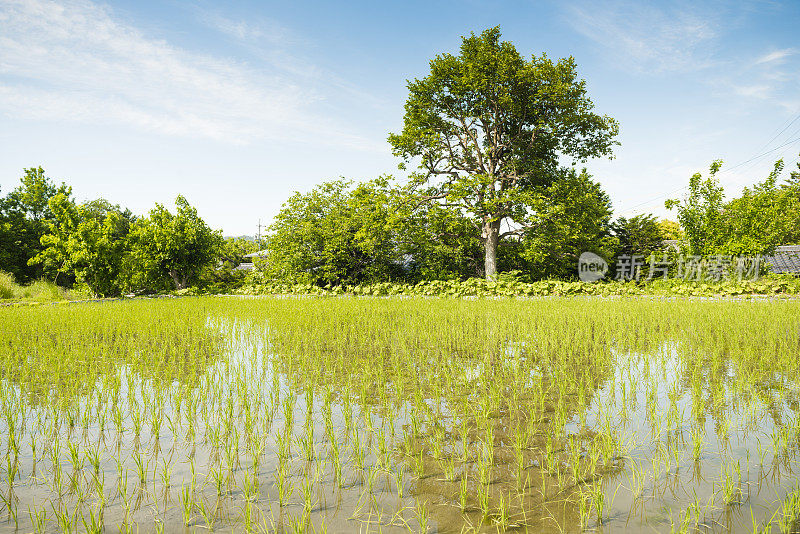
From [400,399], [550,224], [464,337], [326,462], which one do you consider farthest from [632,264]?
[326,462]

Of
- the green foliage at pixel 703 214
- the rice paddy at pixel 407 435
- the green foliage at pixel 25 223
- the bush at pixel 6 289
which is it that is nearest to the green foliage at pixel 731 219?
the green foliage at pixel 703 214

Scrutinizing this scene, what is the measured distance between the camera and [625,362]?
20.4 ft

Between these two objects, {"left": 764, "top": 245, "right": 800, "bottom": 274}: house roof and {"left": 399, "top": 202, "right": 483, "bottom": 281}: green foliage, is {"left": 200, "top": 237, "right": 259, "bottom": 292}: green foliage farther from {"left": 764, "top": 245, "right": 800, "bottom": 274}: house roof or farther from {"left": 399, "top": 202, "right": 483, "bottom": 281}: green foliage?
{"left": 764, "top": 245, "right": 800, "bottom": 274}: house roof

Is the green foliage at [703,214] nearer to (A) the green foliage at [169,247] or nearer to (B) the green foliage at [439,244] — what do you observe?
(B) the green foliage at [439,244]

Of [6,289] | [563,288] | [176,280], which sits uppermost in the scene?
[176,280]

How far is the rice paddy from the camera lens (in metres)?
2.59

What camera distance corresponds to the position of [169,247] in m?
21.4

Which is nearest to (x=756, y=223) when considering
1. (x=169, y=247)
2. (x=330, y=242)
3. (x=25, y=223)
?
(x=330, y=242)

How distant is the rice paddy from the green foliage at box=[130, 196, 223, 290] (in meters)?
14.5

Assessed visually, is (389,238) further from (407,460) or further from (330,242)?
(407,460)

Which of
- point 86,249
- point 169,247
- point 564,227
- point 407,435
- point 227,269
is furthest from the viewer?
point 227,269

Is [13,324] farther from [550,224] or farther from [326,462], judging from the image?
[550,224]

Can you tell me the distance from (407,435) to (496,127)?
18133 millimetres

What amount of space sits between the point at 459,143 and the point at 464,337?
14.3 metres
